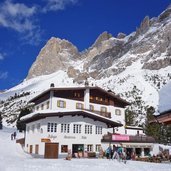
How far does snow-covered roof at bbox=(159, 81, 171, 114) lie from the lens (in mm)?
9250

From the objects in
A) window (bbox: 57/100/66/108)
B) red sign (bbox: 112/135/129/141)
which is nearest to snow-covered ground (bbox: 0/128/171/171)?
red sign (bbox: 112/135/129/141)

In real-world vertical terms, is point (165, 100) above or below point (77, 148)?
above

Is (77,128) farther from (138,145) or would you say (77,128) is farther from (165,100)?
(165,100)

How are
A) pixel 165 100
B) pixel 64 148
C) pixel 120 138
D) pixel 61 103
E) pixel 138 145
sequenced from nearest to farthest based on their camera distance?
1. pixel 165 100
2. pixel 64 148
3. pixel 120 138
4. pixel 138 145
5. pixel 61 103

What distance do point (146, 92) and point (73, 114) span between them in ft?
317

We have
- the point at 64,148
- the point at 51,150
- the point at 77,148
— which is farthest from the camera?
the point at 77,148

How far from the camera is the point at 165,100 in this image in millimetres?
9367

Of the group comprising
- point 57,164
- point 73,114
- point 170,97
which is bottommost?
point 57,164

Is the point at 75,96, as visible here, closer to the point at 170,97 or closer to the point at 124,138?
the point at 124,138

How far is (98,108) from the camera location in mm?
58312

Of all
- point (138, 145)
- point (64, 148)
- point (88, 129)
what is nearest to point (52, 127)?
point (64, 148)

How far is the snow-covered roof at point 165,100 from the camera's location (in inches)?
364

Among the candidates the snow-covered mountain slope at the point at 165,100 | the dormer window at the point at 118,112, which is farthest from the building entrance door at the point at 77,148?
the snow-covered mountain slope at the point at 165,100

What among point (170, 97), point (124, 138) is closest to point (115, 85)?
point (124, 138)
